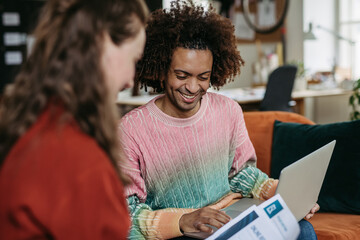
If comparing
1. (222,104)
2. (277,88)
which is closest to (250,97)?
(277,88)

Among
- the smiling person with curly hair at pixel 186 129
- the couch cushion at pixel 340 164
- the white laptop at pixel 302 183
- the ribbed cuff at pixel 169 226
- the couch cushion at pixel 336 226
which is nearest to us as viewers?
the white laptop at pixel 302 183

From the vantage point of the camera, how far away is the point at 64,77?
0.65 meters

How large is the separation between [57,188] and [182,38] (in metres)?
0.93

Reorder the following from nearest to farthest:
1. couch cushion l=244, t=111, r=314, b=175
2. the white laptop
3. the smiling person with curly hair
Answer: the white laptop < the smiling person with curly hair < couch cushion l=244, t=111, r=314, b=175

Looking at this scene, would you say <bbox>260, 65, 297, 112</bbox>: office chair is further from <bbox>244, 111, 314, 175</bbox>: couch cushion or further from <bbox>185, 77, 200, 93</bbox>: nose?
<bbox>185, 77, 200, 93</bbox>: nose

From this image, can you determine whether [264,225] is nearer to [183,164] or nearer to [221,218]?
[221,218]

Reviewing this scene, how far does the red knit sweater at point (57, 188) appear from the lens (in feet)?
1.95

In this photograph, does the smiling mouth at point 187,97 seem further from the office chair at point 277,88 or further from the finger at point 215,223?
the office chair at point 277,88

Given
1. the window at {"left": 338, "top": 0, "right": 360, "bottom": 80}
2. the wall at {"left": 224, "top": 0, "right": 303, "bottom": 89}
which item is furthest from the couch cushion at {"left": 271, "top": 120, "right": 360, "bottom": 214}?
the window at {"left": 338, "top": 0, "right": 360, "bottom": 80}

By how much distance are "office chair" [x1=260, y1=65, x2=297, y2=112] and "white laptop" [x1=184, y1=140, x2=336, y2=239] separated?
2.49m

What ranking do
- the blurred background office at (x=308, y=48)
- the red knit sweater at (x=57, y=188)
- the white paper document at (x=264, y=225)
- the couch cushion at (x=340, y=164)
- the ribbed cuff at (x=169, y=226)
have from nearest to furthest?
the red knit sweater at (x=57, y=188), the white paper document at (x=264, y=225), the ribbed cuff at (x=169, y=226), the couch cushion at (x=340, y=164), the blurred background office at (x=308, y=48)

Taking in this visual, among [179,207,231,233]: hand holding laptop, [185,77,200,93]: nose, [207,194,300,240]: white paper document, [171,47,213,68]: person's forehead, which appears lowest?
[179,207,231,233]: hand holding laptop

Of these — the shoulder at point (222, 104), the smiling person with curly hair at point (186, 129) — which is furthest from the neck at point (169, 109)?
the shoulder at point (222, 104)

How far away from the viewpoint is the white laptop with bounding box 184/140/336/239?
1.08 m
